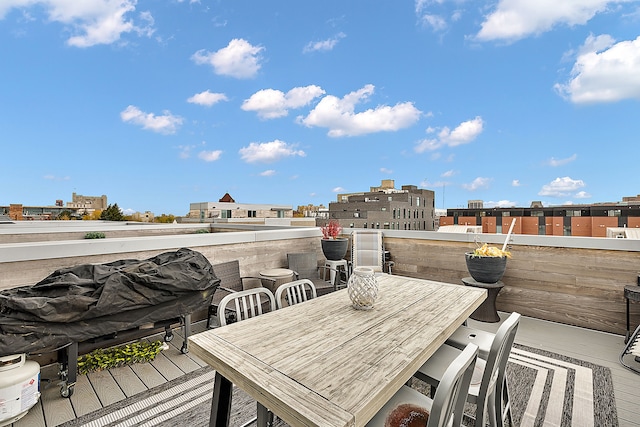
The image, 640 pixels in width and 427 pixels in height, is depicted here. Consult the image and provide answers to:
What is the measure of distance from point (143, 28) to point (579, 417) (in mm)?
12341

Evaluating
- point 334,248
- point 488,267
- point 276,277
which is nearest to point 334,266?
point 334,248

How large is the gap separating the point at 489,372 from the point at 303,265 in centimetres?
290

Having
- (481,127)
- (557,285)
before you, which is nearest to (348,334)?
(557,285)

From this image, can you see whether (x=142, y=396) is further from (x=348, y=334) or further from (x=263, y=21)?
(x=263, y=21)

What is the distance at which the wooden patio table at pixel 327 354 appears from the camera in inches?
33.3

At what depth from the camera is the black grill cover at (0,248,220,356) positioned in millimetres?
1763

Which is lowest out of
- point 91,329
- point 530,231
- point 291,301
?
point 91,329

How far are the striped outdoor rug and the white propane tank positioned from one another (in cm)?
28

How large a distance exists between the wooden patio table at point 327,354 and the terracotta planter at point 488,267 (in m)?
1.67

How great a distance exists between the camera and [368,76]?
12586 millimetres

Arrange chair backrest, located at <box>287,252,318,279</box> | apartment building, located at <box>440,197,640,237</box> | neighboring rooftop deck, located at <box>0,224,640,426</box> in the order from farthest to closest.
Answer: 1. apartment building, located at <box>440,197,640,237</box>
2. chair backrest, located at <box>287,252,318,279</box>
3. neighboring rooftop deck, located at <box>0,224,640,426</box>

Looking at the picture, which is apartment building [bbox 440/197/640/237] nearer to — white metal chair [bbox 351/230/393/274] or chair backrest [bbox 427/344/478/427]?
white metal chair [bbox 351/230/393/274]

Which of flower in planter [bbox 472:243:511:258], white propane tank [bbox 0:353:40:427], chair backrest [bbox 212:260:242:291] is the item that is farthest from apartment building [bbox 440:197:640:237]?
white propane tank [bbox 0:353:40:427]

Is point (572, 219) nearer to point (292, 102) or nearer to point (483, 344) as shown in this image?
point (483, 344)
